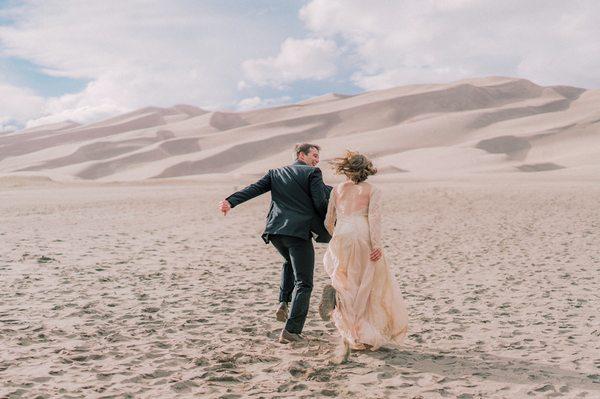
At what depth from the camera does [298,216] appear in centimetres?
521

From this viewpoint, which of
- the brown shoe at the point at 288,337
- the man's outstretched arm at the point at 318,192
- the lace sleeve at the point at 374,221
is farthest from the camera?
the brown shoe at the point at 288,337

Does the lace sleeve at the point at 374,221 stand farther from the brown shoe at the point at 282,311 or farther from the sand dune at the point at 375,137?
the sand dune at the point at 375,137

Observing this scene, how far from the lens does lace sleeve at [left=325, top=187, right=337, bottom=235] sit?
16.8 ft

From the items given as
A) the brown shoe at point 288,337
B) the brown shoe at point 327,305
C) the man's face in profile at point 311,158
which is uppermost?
the man's face in profile at point 311,158

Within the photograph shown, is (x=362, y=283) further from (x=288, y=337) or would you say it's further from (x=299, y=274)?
(x=288, y=337)

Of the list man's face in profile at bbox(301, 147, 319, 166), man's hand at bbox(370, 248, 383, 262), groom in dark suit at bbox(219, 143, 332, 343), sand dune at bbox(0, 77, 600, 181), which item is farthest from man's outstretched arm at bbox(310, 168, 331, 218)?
sand dune at bbox(0, 77, 600, 181)

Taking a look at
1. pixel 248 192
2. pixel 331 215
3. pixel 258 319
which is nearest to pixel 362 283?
pixel 331 215

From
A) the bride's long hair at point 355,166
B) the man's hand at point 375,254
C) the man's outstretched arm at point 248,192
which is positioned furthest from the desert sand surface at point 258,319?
the bride's long hair at point 355,166

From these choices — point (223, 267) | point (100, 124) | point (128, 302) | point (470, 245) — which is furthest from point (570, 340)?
point (100, 124)

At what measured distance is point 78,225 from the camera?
1517 cm

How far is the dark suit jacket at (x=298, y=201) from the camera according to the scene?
5164 mm

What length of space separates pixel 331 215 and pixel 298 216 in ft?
0.95

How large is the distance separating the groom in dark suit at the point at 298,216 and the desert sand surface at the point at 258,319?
430 mm

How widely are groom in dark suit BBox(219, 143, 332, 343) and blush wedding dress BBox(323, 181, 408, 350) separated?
0.28 m
